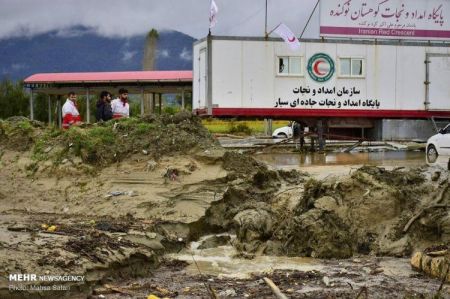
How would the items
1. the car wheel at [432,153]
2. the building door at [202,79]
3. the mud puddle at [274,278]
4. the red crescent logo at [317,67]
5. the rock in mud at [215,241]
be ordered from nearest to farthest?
1. the mud puddle at [274,278]
2. the rock in mud at [215,241]
3. the car wheel at [432,153]
4. the building door at [202,79]
5. the red crescent logo at [317,67]

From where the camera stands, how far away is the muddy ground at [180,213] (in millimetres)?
8125

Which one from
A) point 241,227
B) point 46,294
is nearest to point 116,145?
point 241,227

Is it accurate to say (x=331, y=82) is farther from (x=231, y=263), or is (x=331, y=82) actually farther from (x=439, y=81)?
(x=231, y=263)

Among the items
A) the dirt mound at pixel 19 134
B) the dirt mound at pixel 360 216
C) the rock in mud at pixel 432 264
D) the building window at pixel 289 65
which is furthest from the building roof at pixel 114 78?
the rock in mud at pixel 432 264

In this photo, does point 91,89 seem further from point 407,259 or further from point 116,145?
point 407,259

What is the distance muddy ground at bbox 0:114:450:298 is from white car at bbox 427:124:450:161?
306 inches

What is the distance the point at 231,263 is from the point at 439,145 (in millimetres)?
12583

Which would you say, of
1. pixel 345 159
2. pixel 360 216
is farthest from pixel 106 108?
pixel 360 216

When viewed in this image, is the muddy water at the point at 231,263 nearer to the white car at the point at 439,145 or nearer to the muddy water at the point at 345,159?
the muddy water at the point at 345,159

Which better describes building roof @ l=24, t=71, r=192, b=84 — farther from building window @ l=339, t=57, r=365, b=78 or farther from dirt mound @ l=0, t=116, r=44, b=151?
dirt mound @ l=0, t=116, r=44, b=151

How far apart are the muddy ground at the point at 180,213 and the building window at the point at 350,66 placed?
9.71 m

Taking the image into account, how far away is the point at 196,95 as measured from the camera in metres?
23.5

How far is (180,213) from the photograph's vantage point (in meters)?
11.5

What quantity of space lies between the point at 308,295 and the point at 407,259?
298 cm
